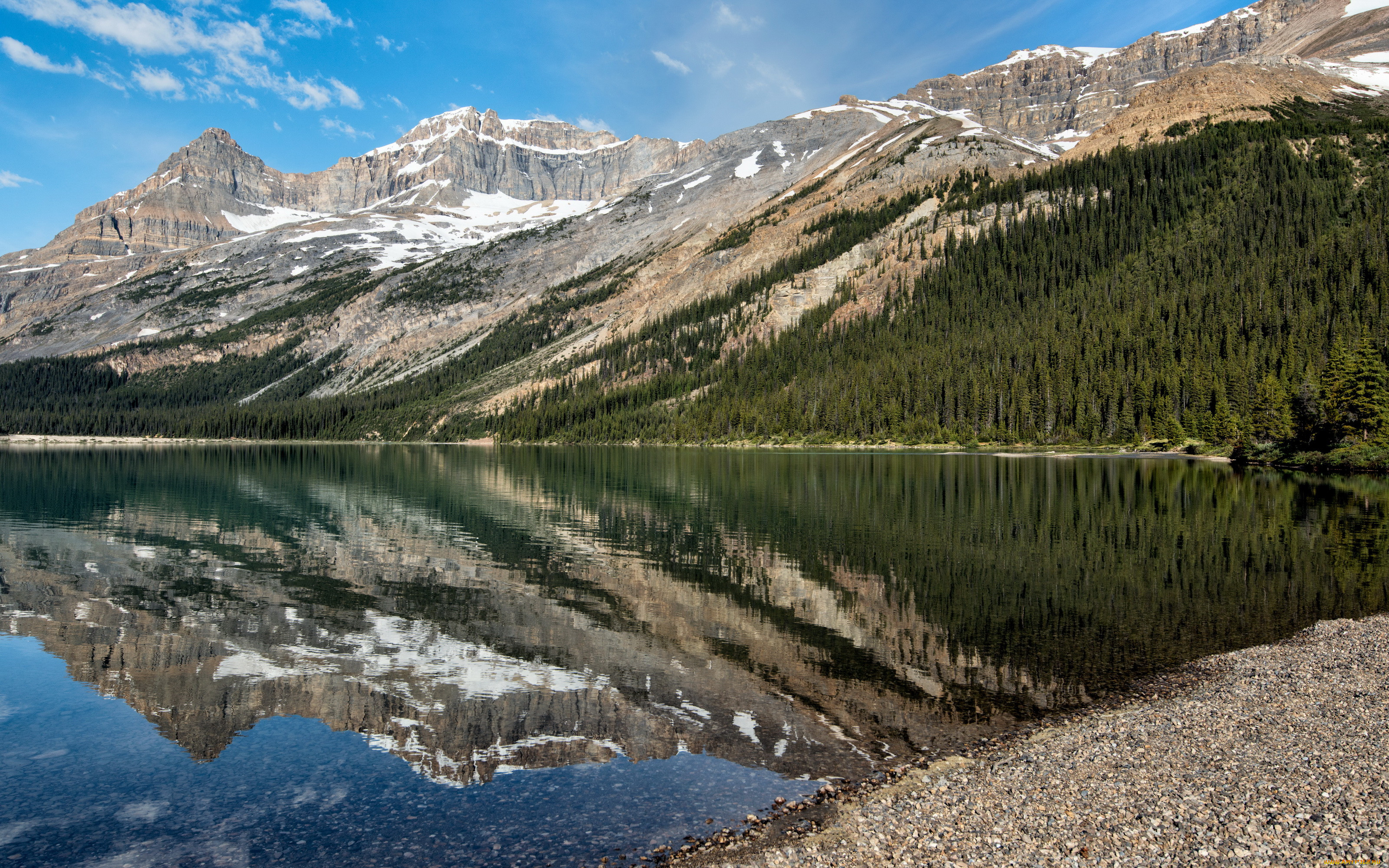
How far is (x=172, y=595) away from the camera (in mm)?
24688

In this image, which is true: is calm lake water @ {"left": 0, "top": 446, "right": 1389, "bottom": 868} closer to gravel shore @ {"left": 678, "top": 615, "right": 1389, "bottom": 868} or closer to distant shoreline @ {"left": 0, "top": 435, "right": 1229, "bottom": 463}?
gravel shore @ {"left": 678, "top": 615, "right": 1389, "bottom": 868}

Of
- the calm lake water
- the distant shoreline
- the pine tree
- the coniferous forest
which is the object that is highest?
the coniferous forest

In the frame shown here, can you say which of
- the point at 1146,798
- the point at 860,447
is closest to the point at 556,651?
the point at 1146,798

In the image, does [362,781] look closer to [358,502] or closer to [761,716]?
[761,716]

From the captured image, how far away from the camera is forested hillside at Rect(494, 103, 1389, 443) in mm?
100750

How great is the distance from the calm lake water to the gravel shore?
128 cm

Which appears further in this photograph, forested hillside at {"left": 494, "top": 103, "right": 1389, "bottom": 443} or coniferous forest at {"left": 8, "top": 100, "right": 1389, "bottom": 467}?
forested hillside at {"left": 494, "top": 103, "right": 1389, "bottom": 443}

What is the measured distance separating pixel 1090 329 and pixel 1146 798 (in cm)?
12954

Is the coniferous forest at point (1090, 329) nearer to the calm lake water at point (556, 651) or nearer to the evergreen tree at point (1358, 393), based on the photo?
the evergreen tree at point (1358, 393)

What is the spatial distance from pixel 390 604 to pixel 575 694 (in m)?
10.8

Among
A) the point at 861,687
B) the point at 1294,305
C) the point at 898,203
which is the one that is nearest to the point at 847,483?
Result: the point at 861,687

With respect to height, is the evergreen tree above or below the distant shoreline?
above

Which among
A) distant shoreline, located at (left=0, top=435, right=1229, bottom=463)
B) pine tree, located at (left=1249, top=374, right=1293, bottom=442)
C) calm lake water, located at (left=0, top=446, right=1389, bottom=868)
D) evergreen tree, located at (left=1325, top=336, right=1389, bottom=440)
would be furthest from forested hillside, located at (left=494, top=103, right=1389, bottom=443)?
calm lake water, located at (left=0, top=446, right=1389, bottom=868)

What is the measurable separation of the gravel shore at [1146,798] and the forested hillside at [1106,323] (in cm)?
6932
